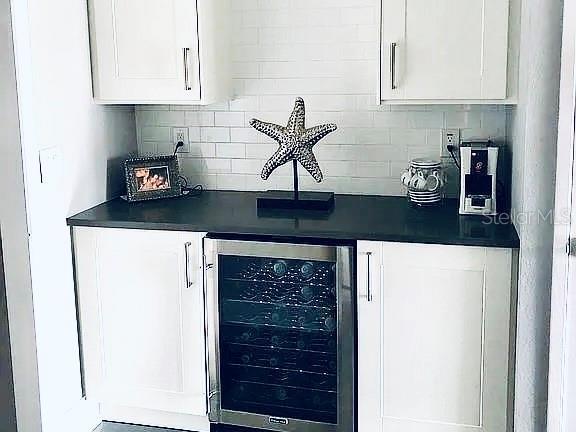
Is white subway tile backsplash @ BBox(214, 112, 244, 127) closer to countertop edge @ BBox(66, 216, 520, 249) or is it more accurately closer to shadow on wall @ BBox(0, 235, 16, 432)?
countertop edge @ BBox(66, 216, 520, 249)

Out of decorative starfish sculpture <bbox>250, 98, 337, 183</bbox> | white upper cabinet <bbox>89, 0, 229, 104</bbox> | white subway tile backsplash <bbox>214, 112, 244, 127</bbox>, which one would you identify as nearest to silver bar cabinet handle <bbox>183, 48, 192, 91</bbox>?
white upper cabinet <bbox>89, 0, 229, 104</bbox>

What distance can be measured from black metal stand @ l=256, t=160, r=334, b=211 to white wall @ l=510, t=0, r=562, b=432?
31.0 inches

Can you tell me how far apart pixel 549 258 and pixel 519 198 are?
235 mm

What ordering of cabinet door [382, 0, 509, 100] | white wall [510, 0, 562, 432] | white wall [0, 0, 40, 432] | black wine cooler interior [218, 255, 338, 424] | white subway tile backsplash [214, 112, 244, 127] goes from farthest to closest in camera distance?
white subway tile backsplash [214, 112, 244, 127] < black wine cooler interior [218, 255, 338, 424] < cabinet door [382, 0, 509, 100] < white wall [0, 0, 40, 432] < white wall [510, 0, 562, 432]

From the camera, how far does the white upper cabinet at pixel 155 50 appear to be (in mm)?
2986

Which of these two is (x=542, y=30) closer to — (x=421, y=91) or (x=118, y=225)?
(x=421, y=91)

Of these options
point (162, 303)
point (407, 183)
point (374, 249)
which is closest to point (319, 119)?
point (407, 183)

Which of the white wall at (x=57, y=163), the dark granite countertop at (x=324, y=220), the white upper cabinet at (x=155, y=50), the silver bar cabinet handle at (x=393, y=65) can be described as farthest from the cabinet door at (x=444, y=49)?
the white wall at (x=57, y=163)

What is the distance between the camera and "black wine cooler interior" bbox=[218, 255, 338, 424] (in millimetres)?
2846

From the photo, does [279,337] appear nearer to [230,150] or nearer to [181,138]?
[230,150]

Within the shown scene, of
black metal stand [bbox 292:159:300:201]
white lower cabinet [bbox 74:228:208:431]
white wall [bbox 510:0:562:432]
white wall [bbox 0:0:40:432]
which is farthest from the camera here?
black metal stand [bbox 292:159:300:201]

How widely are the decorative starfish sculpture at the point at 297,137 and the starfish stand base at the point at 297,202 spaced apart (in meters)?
0.09

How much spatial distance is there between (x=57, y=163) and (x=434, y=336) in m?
1.52

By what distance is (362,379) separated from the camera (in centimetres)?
284
